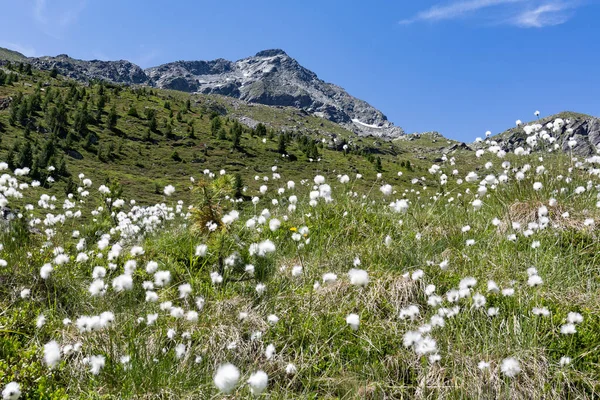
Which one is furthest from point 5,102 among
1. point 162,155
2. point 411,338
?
point 411,338

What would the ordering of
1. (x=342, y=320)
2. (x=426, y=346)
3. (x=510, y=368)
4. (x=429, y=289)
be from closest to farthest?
(x=510, y=368)
(x=426, y=346)
(x=342, y=320)
(x=429, y=289)

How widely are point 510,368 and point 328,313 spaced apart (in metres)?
1.48

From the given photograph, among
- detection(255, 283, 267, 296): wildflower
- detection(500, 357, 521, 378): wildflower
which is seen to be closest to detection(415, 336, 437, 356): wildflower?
detection(500, 357, 521, 378): wildflower

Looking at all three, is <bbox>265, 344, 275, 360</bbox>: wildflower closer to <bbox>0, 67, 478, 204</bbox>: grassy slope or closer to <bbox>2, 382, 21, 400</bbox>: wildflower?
<bbox>2, 382, 21, 400</bbox>: wildflower

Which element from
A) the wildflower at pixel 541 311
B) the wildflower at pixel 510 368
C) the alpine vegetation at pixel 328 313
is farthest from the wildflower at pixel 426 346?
the wildflower at pixel 541 311

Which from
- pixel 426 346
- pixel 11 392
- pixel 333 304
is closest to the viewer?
pixel 11 392

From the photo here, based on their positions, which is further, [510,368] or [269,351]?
[269,351]

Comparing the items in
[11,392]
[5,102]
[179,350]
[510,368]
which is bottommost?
[11,392]

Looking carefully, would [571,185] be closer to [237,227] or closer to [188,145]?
[237,227]

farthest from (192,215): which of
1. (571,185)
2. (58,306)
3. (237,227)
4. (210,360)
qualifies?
(571,185)

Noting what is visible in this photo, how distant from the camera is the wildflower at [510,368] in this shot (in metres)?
2.67

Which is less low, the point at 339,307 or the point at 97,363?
the point at 339,307

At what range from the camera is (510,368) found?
2.70m

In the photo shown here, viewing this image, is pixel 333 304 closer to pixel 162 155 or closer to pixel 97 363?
pixel 97 363
